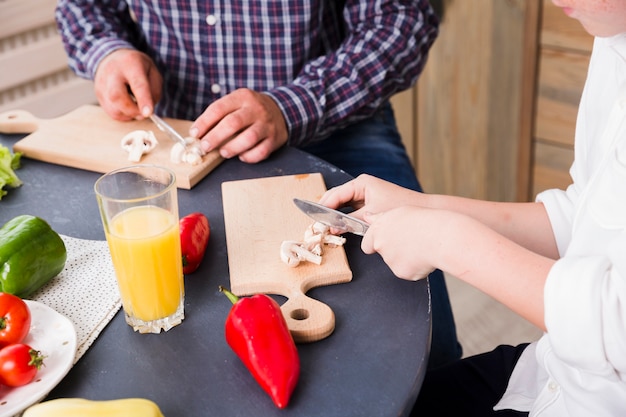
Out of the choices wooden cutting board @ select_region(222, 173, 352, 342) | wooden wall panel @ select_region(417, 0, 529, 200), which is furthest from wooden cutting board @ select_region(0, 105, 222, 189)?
wooden wall panel @ select_region(417, 0, 529, 200)

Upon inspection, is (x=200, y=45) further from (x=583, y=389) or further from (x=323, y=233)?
(x=583, y=389)

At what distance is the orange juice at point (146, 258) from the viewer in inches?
37.8

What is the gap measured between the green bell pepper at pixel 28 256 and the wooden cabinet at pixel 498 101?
1797mm

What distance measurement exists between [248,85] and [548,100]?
3.89 feet

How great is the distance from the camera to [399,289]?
1.04m

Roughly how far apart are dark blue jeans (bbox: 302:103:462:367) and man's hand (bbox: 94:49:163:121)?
15.6 inches

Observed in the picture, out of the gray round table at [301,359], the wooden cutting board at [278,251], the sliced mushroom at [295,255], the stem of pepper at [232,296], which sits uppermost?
the stem of pepper at [232,296]

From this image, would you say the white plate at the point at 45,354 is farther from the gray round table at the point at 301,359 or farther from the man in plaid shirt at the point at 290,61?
the man in plaid shirt at the point at 290,61

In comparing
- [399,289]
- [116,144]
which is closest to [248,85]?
[116,144]

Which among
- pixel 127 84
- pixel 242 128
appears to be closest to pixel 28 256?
pixel 242 128

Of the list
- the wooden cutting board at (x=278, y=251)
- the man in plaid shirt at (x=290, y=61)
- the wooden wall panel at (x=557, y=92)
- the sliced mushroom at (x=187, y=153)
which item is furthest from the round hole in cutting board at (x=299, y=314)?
the wooden wall panel at (x=557, y=92)

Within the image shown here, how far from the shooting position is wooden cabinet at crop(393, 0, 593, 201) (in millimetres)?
2428

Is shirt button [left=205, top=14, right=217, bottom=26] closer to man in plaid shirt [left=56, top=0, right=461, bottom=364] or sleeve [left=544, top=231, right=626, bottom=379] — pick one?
man in plaid shirt [left=56, top=0, right=461, bottom=364]

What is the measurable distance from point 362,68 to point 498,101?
41.2 inches
